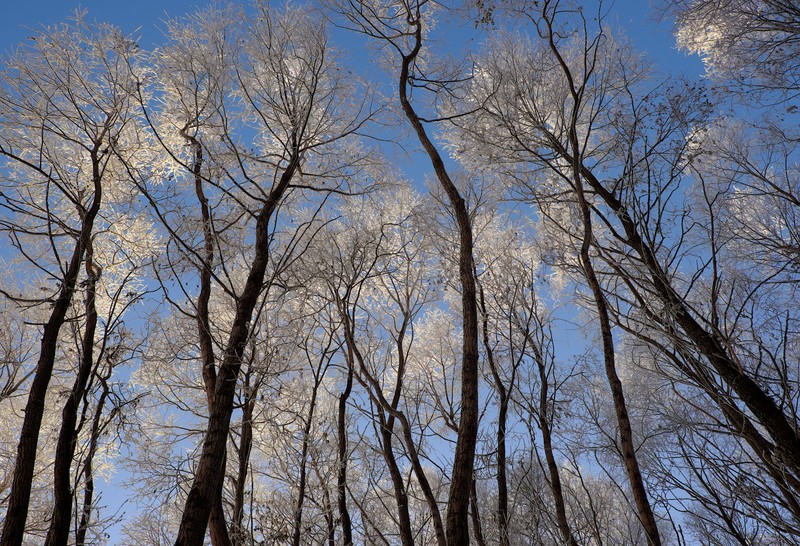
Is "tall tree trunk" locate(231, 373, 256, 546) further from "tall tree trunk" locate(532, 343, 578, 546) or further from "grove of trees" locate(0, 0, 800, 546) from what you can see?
"tall tree trunk" locate(532, 343, 578, 546)

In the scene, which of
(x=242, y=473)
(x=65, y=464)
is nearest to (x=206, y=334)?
(x=242, y=473)

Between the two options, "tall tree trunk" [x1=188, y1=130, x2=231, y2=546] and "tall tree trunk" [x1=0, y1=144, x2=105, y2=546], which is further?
"tall tree trunk" [x1=188, y1=130, x2=231, y2=546]

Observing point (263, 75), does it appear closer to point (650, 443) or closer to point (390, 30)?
point (390, 30)

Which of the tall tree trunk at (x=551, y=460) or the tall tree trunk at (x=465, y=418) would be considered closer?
the tall tree trunk at (x=465, y=418)

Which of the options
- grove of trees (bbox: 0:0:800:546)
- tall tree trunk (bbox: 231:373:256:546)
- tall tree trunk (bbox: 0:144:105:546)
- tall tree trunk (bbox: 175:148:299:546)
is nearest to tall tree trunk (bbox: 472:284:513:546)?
grove of trees (bbox: 0:0:800:546)

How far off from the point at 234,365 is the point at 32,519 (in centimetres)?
768

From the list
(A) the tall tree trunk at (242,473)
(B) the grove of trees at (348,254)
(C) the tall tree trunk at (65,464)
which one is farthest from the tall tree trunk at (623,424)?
(C) the tall tree trunk at (65,464)

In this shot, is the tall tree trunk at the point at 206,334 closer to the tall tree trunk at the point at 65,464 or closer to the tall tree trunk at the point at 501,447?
the tall tree trunk at the point at 65,464

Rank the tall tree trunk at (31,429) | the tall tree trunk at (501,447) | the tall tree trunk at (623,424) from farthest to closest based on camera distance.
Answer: the tall tree trunk at (501,447)
the tall tree trunk at (31,429)
the tall tree trunk at (623,424)

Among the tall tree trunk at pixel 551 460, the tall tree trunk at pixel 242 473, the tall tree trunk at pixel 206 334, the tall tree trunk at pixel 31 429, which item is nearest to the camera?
the tall tree trunk at pixel 31 429

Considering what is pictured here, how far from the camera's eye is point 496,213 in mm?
9023

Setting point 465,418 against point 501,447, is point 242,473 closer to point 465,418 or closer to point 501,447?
point 465,418

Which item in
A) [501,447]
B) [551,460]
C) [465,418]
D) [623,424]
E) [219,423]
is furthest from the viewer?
[501,447]

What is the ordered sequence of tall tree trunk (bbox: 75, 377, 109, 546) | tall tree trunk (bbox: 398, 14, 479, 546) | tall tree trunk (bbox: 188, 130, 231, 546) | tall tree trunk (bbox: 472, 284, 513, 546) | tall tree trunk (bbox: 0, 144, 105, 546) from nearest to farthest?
tall tree trunk (bbox: 398, 14, 479, 546) → tall tree trunk (bbox: 0, 144, 105, 546) → tall tree trunk (bbox: 75, 377, 109, 546) → tall tree trunk (bbox: 188, 130, 231, 546) → tall tree trunk (bbox: 472, 284, 513, 546)
